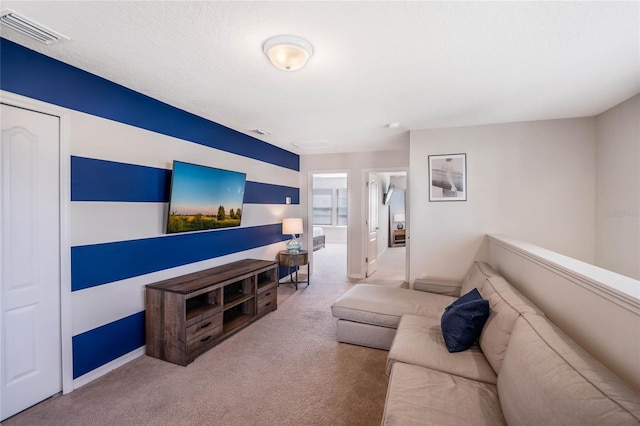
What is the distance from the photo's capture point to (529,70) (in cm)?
225

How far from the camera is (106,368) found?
243cm

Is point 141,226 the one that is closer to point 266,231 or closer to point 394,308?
point 266,231

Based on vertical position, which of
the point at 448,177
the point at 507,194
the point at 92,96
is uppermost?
the point at 92,96

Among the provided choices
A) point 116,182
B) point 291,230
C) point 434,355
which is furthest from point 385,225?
point 116,182

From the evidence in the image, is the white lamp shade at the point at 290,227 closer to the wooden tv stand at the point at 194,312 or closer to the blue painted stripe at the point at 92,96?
the wooden tv stand at the point at 194,312

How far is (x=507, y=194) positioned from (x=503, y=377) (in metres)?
2.82

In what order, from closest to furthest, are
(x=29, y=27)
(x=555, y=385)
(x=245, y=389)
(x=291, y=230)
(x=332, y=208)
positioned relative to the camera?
(x=555, y=385), (x=29, y=27), (x=245, y=389), (x=291, y=230), (x=332, y=208)

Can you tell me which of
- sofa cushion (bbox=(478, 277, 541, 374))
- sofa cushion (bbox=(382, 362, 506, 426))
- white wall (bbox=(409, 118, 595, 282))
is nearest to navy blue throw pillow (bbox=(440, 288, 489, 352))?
sofa cushion (bbox=(478, 277, 541, 374))

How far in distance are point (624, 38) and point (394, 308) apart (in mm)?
2575

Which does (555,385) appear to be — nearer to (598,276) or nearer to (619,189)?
(598,276)

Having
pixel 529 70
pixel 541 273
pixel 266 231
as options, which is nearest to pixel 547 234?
pixel 541 273

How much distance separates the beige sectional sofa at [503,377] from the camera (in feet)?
3.26

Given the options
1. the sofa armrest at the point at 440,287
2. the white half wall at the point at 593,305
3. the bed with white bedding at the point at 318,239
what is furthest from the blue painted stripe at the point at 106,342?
the bed with white bedding at the point at 318,239

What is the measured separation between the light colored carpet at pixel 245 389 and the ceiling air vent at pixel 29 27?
248cm
